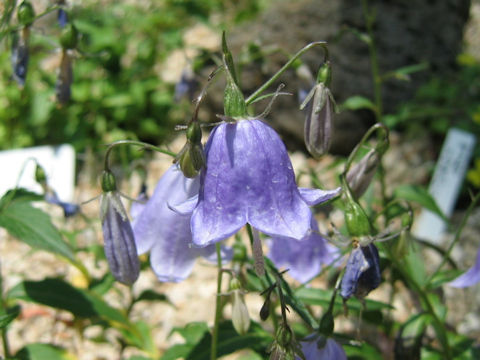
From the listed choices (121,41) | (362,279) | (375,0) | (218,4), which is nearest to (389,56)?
(375,0)

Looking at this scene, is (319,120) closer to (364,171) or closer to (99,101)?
(364,171)

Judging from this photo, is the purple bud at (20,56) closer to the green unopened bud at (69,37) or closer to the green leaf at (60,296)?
the green unopened bud at (69,37)

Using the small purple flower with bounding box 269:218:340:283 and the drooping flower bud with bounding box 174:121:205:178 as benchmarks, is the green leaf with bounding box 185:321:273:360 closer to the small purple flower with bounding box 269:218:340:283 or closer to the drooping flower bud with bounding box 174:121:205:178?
the small purple flower with bounding box 269:218:340:283

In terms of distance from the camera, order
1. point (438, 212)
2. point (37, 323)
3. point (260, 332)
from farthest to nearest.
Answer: point (37, 323) → point (438, 212) → point (260, 332)

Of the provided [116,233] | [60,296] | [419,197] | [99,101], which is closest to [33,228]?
[60,296]

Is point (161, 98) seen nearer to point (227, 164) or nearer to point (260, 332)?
point (260, 332)

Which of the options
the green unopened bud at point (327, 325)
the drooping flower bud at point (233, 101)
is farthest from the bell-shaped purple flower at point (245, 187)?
the green unopened bud at point (327, 325)

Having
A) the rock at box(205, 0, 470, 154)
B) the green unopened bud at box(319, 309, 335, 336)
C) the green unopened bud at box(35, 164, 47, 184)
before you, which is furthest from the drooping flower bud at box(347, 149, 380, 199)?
the rock at box(205, 0, 470, 154)
